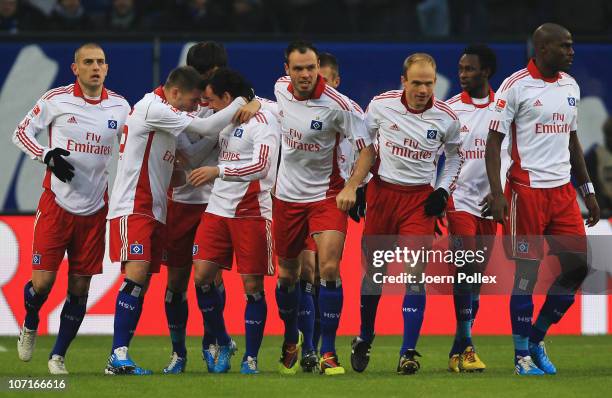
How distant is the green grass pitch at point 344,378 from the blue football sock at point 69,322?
0.79 feet

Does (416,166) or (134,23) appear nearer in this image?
(416,166)

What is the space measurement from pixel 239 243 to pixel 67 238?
1.30m

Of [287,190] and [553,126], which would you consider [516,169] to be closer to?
[553,126]

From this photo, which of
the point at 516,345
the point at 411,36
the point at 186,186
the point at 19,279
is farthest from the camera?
the point at 411,36

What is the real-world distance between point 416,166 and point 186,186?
1.81m

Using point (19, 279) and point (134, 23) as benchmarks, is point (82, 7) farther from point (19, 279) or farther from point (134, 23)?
point (19, 279)

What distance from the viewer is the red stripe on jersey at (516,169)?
1044cm

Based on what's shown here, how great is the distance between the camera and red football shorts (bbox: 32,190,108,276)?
10.8 meters

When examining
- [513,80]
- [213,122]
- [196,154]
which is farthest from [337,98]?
[513,80]

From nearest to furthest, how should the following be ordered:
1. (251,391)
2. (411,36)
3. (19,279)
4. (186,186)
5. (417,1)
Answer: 1. (251,391)
2. (186,186)
3. (19,279)
4. (411,36)
5. (417,1)

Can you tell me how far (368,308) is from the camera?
1077 centimetres

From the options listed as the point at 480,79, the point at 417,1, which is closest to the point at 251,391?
the point at 480,79

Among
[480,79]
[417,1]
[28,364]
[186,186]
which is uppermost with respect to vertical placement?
[417,1]

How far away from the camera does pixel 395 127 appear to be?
1049cm
